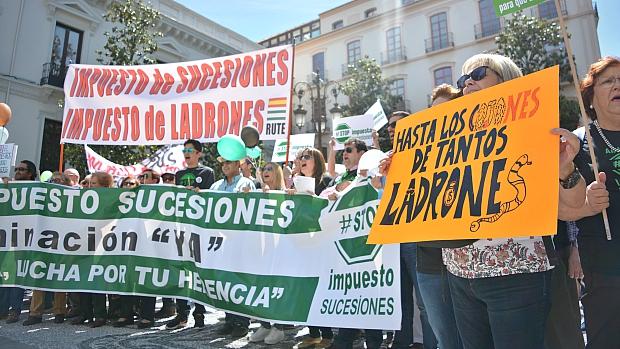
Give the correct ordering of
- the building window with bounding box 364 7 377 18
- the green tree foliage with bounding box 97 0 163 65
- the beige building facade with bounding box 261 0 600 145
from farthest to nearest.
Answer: the building window with bounding box 364 7 377 18, the beige building facade with bounding box 261 0 600 145, the green tree foliage with bounding box 97 0 163 65

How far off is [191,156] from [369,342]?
300cm

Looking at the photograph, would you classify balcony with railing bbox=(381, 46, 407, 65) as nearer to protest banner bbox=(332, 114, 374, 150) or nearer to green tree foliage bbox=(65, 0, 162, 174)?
green tree foliage bbox=(65, 0, 162, 174)

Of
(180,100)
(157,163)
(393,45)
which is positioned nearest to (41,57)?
(157,163)

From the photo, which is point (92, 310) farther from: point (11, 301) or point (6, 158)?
point (6, 158)

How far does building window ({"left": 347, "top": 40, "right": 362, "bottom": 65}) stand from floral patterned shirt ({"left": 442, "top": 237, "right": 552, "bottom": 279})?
1300 inches

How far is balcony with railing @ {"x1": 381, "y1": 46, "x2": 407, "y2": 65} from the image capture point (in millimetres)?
30688

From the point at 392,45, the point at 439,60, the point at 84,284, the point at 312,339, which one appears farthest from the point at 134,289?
the point at 392,45

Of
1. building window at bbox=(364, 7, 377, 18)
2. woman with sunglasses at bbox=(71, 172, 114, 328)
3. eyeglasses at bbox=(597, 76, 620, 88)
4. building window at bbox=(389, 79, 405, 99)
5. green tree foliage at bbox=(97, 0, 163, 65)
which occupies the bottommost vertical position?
woman with sunglasses at bbox=(71, 172, 114, 328)

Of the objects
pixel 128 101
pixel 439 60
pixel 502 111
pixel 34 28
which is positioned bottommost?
pixel 502 111

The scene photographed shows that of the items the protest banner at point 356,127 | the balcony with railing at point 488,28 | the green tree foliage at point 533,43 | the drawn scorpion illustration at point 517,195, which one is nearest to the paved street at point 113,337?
the drawn scorpion illustration at point 517,195

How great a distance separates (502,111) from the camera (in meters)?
1.62

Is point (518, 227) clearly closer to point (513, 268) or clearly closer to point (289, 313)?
point (513, 268)

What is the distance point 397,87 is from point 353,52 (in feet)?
17.9

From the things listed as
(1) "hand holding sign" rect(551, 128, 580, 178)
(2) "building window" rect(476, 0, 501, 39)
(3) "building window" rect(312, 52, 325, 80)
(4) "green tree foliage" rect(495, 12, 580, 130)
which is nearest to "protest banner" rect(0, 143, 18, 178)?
(1) "hand holding sign" rect(551, 128, 580, 178)
